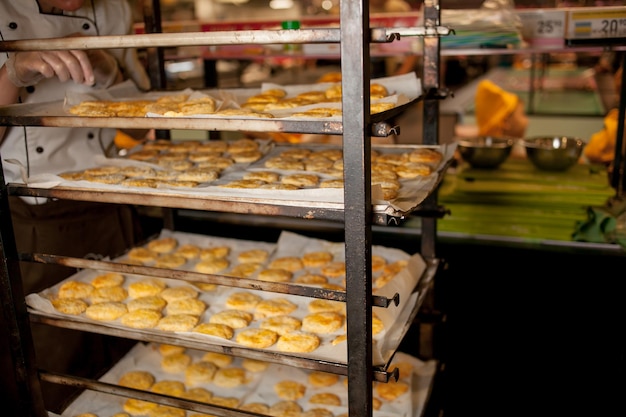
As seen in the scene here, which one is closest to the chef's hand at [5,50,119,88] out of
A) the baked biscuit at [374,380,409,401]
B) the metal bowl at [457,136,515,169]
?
the baked biscuit at [374,380,409,401]

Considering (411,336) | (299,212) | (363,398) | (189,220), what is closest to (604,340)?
(411,336)

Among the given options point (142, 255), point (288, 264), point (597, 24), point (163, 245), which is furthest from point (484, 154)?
point (142, 255)

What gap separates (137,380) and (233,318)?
557mm

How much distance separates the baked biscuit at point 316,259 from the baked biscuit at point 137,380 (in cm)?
75

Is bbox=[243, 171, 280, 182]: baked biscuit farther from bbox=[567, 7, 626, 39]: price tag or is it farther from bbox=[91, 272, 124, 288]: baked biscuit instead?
bbox=[567, 7, 626, 39]: price tag

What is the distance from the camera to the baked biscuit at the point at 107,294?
2164 mm

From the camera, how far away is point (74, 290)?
2.19 metres

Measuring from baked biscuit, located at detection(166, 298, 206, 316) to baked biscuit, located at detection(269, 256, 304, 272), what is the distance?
0.35 metres

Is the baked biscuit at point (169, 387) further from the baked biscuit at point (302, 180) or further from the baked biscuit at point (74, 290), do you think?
the baked biscuit at point (302, 180)

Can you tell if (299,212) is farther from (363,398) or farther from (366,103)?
(363,398)

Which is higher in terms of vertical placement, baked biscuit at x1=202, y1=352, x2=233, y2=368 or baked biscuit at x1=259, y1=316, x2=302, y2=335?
baked biscuit at x1=259, y1=316, x2=302, y2=335

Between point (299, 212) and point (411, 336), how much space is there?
1552mm

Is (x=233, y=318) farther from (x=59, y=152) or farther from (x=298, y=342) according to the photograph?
(x=59, y=152)

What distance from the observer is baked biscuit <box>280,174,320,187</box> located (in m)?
2.01
